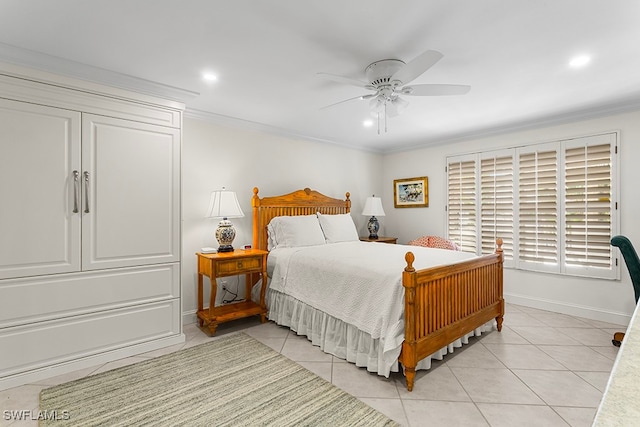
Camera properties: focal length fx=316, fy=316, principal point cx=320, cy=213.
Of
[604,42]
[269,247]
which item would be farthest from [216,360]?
[604,42]

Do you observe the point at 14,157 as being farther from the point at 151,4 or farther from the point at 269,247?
the point at 269,247

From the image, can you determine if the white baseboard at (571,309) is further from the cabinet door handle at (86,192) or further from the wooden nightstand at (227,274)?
the cabinet door handle at (86,192)

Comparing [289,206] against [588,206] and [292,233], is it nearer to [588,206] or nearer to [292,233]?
[292,233]

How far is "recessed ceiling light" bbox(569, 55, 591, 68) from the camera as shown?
2346mm

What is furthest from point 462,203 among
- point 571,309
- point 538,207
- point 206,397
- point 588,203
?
point 206,397

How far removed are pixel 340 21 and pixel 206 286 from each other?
308 cm

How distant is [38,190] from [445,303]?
10.7 feet

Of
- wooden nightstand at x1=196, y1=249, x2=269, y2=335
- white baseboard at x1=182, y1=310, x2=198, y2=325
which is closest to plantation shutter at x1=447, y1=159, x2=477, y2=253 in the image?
wooden nightstand at x1=196, y1=249, x2=269, y2=335

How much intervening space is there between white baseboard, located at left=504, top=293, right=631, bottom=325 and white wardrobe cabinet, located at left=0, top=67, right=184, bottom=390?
13.6ft

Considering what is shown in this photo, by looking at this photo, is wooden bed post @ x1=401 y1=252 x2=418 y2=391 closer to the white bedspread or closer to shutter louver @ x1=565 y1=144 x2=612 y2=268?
the white bedspread

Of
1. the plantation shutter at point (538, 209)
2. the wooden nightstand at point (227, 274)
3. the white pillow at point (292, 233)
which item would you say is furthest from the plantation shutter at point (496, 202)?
the wooden nightstand at point (227, 274)

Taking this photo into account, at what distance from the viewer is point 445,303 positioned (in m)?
2.55

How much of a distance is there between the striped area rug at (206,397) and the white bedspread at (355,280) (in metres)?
0.53

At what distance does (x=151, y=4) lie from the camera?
1.75 m
